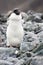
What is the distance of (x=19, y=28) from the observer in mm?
4230

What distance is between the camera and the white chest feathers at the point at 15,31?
4215mm

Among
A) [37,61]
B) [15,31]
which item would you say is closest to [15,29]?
[15,31]

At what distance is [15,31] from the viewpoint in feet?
13.9

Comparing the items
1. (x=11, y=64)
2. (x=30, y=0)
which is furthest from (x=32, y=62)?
(x=30, y=0)

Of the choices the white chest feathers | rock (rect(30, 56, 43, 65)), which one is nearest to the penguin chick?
the white chest feathers

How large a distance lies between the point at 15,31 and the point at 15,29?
0.10 ft

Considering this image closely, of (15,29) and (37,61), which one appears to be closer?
(37,61)

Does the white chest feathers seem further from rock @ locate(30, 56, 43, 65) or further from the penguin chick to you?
rock @ locate(30, 56, 43, 65)

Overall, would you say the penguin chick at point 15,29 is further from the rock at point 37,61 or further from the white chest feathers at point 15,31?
the rock at point 37,61

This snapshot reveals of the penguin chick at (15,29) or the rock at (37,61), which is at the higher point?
the penguin chick at (15,29)

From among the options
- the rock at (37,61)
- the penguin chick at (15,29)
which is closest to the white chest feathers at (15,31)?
the penguin chick at (15,29)

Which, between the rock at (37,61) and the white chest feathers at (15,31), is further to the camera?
the white chest feathers at (15,31)

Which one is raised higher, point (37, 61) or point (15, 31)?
point (15, 31)

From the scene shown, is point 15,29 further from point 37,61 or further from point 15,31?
point 37,61
